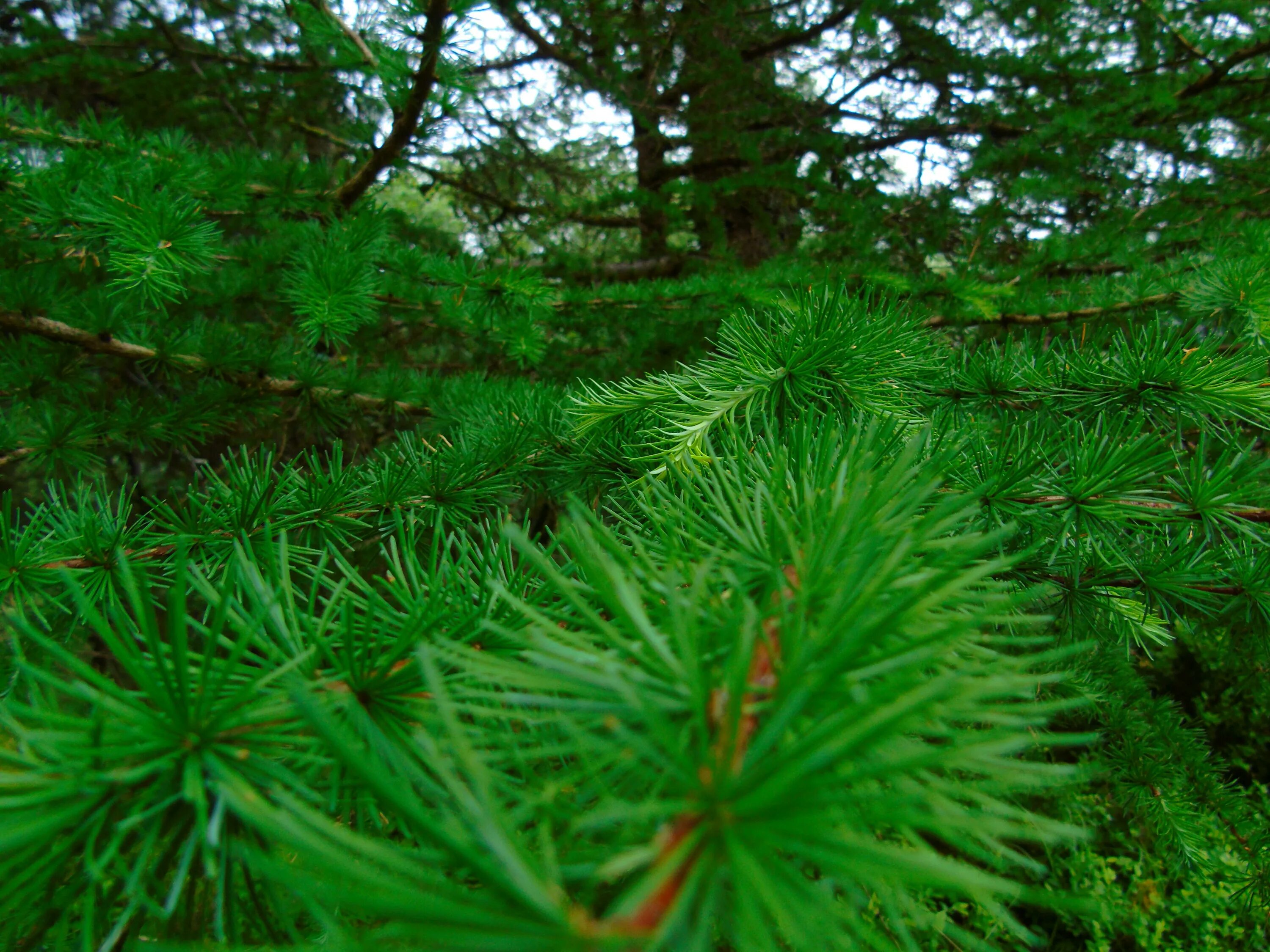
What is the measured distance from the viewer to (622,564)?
0.29 m

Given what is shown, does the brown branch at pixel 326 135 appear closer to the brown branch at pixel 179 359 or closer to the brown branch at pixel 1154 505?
the brown branch at pixel 179 359

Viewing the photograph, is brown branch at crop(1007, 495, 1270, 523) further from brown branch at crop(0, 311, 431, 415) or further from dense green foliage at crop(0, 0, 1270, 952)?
brown branch at crop(0, 311, 431, 415)

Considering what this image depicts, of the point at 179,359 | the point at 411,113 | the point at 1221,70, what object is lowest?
the point at 179,359

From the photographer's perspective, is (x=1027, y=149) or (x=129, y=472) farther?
(x=129, y=472)

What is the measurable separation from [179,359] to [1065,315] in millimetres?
1677

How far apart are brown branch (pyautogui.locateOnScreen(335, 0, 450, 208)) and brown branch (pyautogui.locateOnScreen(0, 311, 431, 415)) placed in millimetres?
388

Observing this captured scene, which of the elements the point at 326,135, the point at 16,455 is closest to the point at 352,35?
the point at 16,455

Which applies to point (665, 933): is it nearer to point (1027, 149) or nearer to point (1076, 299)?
point (1076, 299)

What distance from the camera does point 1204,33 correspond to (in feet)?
5.76

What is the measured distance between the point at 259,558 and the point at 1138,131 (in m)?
2.33

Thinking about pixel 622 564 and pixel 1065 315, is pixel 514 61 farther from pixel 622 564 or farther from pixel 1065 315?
pixel 622 564

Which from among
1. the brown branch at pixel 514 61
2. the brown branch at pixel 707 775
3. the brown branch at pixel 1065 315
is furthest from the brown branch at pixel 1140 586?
the brown branch at pixel 514 61

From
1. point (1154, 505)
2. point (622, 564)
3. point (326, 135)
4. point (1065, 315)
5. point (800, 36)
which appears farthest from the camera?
point (800, 36)

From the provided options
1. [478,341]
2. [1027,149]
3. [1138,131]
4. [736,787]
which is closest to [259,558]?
[736,787]
